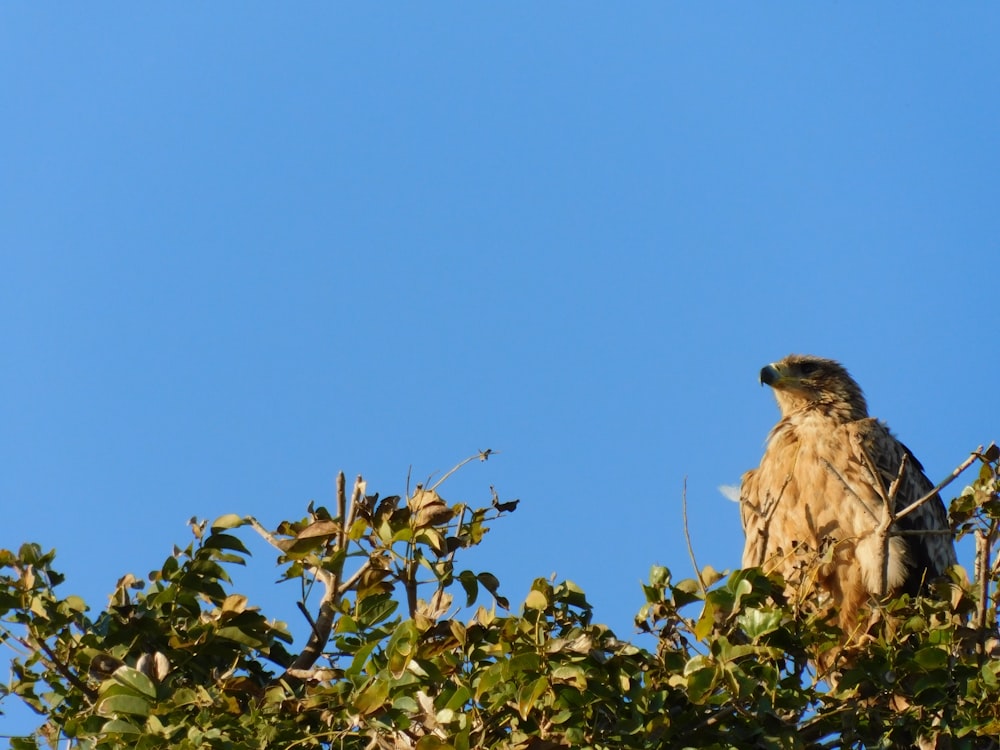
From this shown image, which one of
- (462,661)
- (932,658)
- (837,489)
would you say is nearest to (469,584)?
(462,661)

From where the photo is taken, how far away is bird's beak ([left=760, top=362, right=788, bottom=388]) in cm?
775

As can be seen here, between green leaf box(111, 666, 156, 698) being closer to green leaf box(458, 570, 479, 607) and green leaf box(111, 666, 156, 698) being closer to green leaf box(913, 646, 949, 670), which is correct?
green leaf box(458, 570, 479, 607)

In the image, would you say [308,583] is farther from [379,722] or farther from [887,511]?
[887,511]

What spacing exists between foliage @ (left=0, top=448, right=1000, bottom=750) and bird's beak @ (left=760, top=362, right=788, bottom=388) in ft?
11.2

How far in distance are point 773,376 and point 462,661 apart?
15.0 feet

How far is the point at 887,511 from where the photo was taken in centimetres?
429

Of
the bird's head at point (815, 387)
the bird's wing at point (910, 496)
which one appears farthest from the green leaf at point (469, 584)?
the bird's head at point (815, 387)

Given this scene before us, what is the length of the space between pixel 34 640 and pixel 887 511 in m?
2.70

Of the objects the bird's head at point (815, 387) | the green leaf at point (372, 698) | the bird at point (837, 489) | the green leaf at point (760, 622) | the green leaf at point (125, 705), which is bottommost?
the green leaf at point (372, 698)

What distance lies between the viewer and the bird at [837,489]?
6.27 metres

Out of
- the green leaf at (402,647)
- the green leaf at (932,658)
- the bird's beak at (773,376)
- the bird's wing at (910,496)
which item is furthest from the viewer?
the bird's beak at (773,376)

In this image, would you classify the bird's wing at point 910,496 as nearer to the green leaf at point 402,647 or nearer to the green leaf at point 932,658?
the green leaf at point 932,658

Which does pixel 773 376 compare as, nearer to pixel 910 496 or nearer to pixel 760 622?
pixel 910 496

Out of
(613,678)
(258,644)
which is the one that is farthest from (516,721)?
(258,644)
